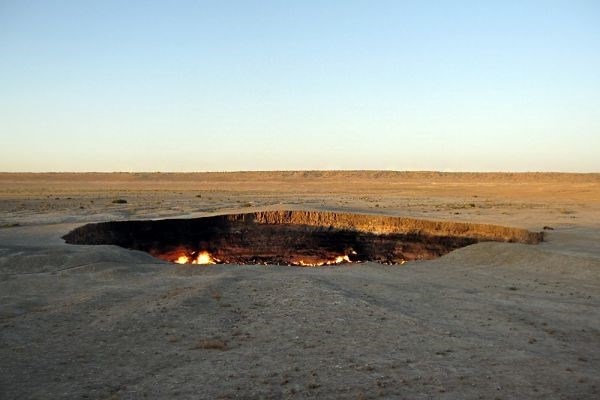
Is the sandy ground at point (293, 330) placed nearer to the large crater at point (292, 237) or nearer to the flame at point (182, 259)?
the large crater at point (292, 237)

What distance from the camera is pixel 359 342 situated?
6.54m

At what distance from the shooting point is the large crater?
1652cm

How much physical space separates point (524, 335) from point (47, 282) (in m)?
7.82

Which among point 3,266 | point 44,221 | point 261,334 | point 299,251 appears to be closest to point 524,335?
point 261,334

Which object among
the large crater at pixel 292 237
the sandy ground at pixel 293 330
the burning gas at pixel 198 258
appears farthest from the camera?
the burning gas at pixel 198 258

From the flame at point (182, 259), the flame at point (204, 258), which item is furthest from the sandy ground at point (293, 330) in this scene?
the flame at point (204, 258)

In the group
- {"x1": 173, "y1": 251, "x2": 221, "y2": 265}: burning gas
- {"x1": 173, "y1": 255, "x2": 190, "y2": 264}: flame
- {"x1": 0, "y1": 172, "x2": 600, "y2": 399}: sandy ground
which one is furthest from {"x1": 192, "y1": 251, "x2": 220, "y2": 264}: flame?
{"x1": 0, "y1": 172, "x2": 600, "y2": 399}: sandy ground

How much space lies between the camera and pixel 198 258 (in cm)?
1689

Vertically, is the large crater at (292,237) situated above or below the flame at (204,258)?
above

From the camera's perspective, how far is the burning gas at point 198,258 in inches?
656

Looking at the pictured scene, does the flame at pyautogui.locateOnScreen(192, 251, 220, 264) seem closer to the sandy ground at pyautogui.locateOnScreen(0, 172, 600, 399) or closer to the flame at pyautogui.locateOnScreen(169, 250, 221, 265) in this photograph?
the flame at pyautogui.locateOnScreen(169, 250, 221, 265)

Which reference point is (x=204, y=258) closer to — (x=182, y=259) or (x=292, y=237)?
(x=182, y=259)

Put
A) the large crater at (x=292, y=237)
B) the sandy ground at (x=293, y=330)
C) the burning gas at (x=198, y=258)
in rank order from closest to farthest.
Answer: the sandy ground at (x=293, y=330) → the large crater at (x=292, y=237) → the burning gas at (x=198, y=258)

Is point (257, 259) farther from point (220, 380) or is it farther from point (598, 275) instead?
point (220, 380)
